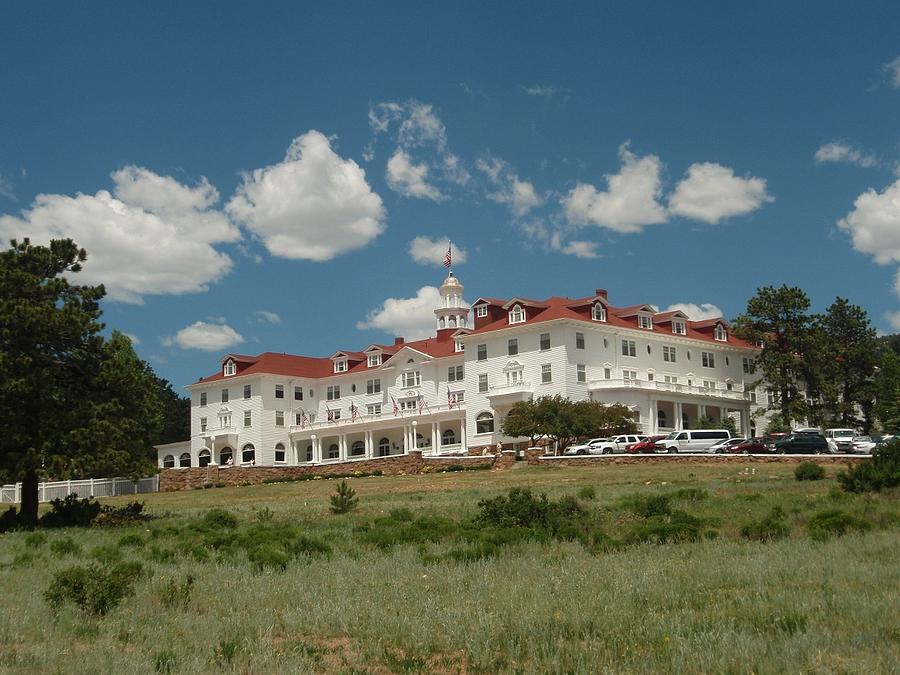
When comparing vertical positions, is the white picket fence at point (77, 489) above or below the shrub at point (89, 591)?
above

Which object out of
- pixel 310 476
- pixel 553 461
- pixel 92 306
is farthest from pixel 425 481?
pixel 92 306

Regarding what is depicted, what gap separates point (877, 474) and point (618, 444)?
114ft

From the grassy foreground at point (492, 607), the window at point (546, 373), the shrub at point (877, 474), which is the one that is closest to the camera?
the grassy foreground at point (492, 607)

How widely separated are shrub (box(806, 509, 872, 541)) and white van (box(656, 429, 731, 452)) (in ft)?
134

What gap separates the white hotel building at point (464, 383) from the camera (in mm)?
74312

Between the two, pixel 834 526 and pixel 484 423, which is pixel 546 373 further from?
pixel 834 526

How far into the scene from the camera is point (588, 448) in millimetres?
59875

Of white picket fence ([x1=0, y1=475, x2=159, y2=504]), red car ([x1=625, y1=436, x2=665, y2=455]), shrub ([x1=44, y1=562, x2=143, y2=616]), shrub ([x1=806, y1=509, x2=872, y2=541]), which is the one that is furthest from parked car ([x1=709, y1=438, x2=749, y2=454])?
shrub ([x1=44, y1=562, x2=143, y2=616])

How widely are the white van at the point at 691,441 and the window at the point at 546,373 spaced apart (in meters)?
13.6

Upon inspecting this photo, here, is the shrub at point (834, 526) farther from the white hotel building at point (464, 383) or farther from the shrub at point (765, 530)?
the white hotel building at point (464, 383)

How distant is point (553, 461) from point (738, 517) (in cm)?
3504

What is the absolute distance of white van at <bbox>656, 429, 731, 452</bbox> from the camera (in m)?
59.8

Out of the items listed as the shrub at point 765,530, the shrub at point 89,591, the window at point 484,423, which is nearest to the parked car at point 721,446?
the window at point 484,423

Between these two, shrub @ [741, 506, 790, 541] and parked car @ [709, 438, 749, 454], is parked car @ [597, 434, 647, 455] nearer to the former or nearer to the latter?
parked car @ [709, 438, 749, 454]
